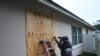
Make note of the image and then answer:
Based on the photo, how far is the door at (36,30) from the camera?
5908 mm

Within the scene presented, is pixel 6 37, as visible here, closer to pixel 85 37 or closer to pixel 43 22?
pixel 43 22

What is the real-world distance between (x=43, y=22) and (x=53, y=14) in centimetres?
135

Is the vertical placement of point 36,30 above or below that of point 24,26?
below

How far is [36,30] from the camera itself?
643cm

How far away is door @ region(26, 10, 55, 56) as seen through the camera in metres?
5.91

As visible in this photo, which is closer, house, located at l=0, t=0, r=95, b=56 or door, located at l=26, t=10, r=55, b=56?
house, located at l=0, t=0, r=95, b=56

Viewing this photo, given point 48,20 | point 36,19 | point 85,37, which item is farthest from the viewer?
point 85,37

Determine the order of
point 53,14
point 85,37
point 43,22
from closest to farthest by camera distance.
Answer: point 43,22, point 53,14, point 85,37

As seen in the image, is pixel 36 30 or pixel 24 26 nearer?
pixel 24 26

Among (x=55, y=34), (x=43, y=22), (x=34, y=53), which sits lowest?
(x=34, y=53)

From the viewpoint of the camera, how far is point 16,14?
5285 millimetres

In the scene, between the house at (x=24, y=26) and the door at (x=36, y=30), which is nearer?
the house at (x=24, y=26)

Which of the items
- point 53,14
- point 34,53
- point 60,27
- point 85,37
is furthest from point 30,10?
point 85,37

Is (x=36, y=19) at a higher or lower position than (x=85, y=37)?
higher
